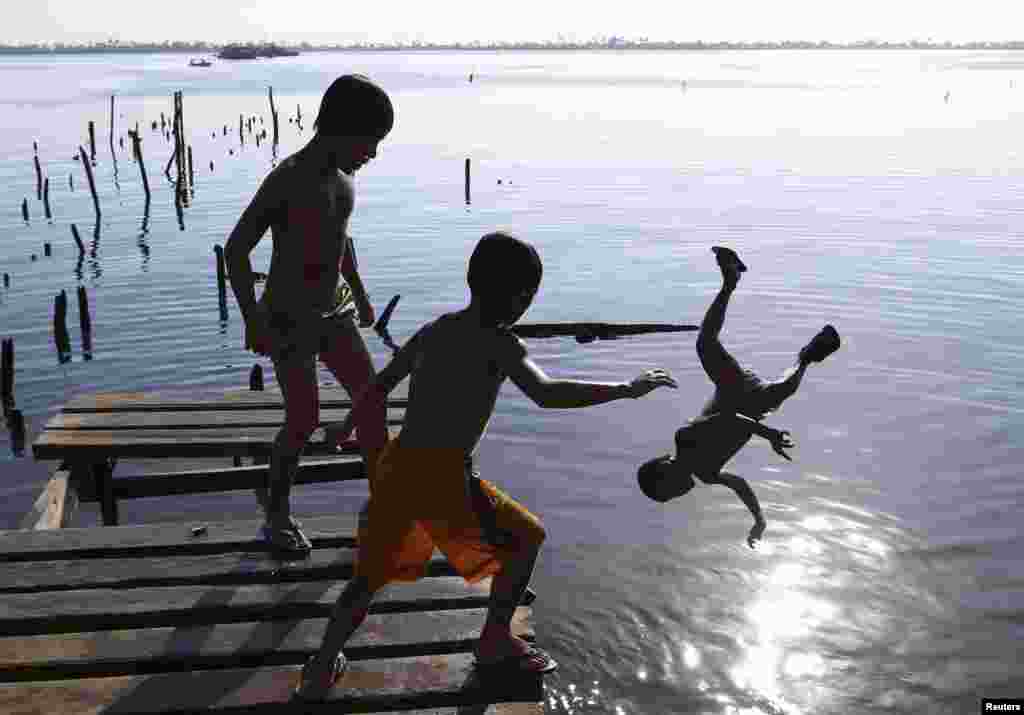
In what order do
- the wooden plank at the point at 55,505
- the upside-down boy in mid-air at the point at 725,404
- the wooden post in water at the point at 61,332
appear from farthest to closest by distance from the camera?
the wooden post in water at the point at 61,332 → the wooden plank at the point at 55,505 → the upside-down boy in mid-air at the point at 725,404

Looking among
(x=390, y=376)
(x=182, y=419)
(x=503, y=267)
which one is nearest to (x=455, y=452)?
(x=390, y=376)

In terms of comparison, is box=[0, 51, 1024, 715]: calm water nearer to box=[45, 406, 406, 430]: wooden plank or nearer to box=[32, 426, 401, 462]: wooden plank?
box=[45, 406, 406, 430]: wooden plank

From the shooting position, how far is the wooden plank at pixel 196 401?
29.6 feet

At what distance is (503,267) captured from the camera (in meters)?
4.10

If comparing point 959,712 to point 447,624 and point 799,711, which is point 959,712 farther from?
point 447,624

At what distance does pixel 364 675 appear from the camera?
481 centimetres

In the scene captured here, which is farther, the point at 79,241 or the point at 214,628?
the point at 79,241

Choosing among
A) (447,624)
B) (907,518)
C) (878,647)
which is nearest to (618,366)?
(907,518)

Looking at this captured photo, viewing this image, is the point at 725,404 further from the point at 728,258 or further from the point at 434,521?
the point at 434,521

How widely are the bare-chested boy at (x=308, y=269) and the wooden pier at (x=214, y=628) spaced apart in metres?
0.44

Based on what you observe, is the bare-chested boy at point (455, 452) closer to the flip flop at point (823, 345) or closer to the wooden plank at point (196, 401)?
the flip flop at point (823, 345)

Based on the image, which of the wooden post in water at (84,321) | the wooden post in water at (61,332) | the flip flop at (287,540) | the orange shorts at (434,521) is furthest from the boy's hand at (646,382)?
the wooden post in water at (84,321)

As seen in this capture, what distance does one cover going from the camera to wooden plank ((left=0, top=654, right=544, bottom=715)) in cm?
456

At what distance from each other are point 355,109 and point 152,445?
4.28 m
